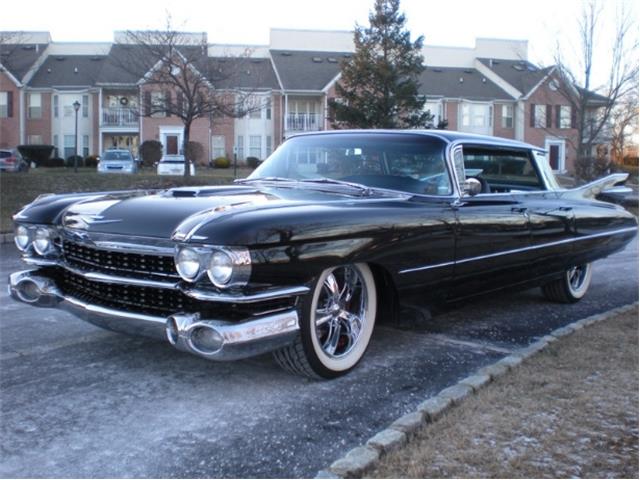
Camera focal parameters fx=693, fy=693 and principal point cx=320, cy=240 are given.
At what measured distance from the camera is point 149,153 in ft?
130

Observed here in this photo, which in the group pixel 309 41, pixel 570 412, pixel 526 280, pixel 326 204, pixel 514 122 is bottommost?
pixel 570 412

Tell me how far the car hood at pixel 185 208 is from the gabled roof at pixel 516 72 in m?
44.4

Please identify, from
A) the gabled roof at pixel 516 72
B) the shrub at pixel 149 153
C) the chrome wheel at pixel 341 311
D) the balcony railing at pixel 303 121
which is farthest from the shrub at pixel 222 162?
the chrome wheel at pixel 341 311

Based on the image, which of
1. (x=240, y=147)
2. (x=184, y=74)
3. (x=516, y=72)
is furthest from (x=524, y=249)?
(x=516, y=72)

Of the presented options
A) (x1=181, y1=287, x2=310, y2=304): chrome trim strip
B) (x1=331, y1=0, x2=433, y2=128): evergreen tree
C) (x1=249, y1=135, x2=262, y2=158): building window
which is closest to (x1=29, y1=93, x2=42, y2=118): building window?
(x1=249, y1=135, x2=262, y2=158): building window

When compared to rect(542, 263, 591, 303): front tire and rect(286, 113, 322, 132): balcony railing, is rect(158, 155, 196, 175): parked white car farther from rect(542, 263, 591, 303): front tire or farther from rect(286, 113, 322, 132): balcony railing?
rect(542, 263, 591, 303): front tire

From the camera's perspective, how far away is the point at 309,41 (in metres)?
48.3

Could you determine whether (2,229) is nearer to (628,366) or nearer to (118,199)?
(118,199)

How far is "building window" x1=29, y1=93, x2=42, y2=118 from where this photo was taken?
4494cm

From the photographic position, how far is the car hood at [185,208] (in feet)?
11.4

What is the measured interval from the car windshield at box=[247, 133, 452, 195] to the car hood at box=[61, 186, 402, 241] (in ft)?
1.18

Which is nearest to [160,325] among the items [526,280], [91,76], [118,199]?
[118,199]

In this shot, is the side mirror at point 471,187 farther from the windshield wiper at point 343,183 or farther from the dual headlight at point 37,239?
the dual headlight at point 37,239

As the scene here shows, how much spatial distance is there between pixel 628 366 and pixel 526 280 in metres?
1.30
